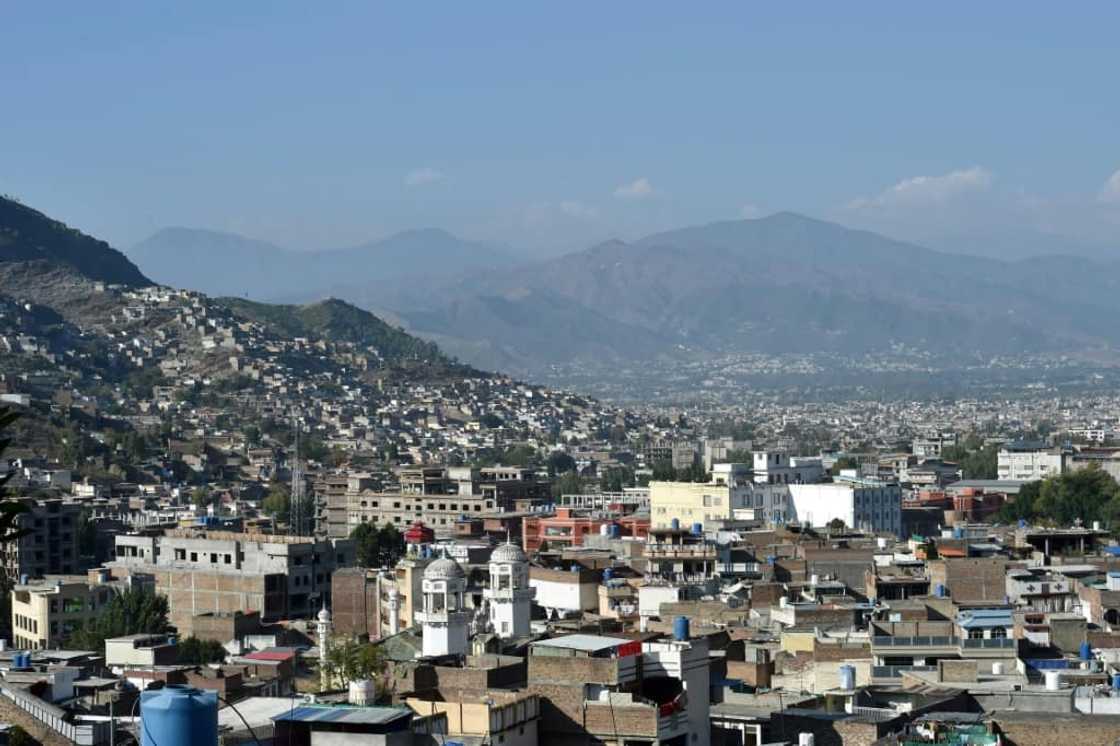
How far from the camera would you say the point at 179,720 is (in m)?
17.9

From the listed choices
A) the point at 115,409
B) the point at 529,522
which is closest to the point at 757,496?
the point at 529,522

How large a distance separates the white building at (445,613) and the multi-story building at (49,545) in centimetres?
3816

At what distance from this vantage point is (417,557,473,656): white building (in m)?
37.0

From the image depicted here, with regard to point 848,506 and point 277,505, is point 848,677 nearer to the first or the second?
point 848,506

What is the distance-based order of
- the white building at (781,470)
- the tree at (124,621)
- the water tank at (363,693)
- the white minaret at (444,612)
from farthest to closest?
the white building at (781,470) < the tree at (124,621) < the white minaret at (444,612) < the water tank at (363,693)

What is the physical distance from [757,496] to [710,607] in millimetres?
42827

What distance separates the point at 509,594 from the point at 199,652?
7.29m

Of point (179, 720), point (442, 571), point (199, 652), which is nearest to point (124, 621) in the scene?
point (199, 652)

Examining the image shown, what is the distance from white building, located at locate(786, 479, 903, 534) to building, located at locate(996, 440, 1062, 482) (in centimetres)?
3048

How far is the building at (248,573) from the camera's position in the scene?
6581 centimetres

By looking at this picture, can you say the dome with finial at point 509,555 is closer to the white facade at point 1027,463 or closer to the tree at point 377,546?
the tree at point 377,546

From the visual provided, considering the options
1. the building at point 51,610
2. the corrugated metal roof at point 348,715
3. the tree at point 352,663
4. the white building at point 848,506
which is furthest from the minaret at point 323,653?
the white building at point 848,506

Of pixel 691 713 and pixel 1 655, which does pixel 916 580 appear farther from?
pixel 691 713

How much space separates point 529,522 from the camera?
279 ft
